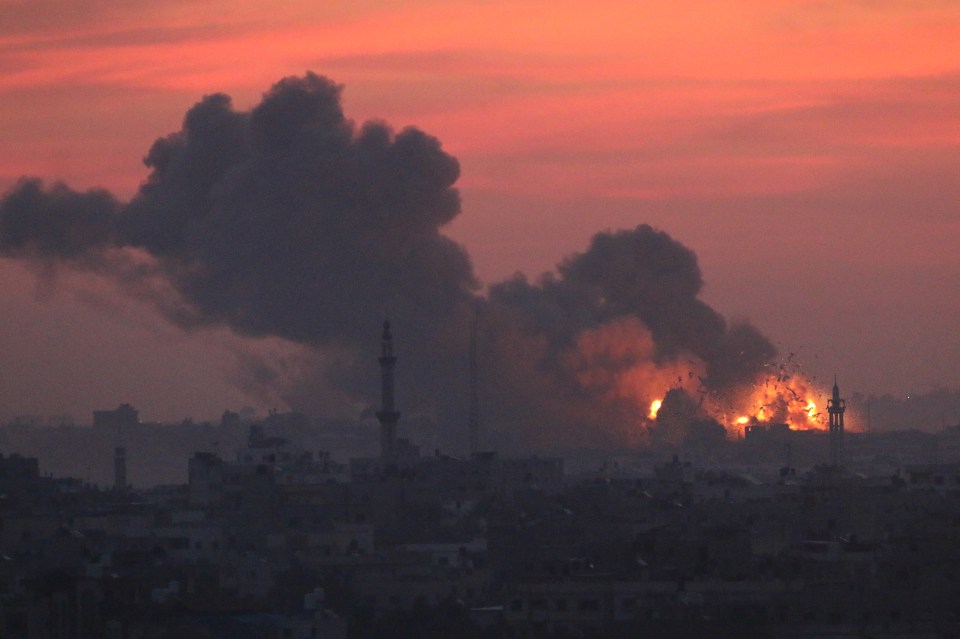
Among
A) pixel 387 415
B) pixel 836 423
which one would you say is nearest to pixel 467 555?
pixel 387 415

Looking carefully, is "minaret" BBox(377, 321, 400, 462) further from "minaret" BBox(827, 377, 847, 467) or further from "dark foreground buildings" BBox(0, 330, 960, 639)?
"minaret" BBox(827, 377, 847, 467)

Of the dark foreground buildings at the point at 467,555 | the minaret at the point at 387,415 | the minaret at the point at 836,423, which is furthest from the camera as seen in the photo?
the minaret at the point at 836,423

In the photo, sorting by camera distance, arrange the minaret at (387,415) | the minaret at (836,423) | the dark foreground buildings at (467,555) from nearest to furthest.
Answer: the dark foreground buildings at (467,555) < the minaret at (387,415) < the minaret at (836,423)

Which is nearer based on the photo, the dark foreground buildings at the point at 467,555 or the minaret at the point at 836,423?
the dark foreground buildings at the point at 467,555

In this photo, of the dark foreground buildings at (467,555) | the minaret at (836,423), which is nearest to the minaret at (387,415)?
the dark foreground buildings at (467,555)

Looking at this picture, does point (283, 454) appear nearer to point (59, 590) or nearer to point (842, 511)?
point (842, 511)

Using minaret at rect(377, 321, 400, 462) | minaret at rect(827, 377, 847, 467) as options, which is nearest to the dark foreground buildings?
minaret at rect(377, 321, 400, 462)

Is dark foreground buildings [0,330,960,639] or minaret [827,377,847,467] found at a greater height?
minaret [827,377,847,467]

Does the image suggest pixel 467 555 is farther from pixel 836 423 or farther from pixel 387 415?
pixel 836 423

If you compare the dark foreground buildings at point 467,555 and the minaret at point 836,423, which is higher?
the minaret at point 836,423

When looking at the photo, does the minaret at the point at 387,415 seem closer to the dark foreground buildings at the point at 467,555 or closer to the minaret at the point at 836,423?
the dark foreground buildings at the point at 467,555

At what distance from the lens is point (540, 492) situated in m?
103

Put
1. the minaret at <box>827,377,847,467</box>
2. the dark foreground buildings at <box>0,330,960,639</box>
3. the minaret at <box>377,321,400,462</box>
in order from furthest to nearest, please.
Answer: the minaret at <box>827,377,847,467</box>
the minaret at <box>377,321,400,462</box>
the dark foreground buildings at <box>0,330,960,639</box>

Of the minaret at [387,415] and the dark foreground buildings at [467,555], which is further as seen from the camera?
the minaret at [387,415]
